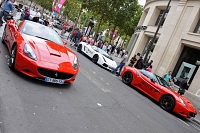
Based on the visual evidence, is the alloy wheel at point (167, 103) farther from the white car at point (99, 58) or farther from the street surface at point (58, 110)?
the white car at point (99, 58)

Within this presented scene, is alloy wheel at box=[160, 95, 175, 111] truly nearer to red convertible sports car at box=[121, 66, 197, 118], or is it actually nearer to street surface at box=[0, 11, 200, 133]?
red convertible sports car at box=[121, 66, 197, 118]

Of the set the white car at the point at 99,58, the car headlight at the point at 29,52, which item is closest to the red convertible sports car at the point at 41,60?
the car headlight at the point at 29,52

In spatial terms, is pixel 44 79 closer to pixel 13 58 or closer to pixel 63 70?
pixel 63 70

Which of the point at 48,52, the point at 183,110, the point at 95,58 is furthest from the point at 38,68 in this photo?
the point at 95,58

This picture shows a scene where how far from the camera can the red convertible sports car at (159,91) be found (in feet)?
26.5

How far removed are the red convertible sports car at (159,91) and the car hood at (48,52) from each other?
4611 mm

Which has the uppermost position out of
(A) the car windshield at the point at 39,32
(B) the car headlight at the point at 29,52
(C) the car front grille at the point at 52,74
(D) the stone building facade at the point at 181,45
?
(D) the stone building facade at the point at 181,45

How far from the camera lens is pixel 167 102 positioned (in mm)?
8453

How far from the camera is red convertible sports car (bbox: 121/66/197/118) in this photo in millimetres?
8078

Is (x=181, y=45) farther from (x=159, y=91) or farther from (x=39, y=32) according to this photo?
(x=39, y=32)

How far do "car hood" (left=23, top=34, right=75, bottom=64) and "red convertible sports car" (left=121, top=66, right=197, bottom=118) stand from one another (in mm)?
4611

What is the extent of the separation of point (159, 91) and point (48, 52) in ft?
17.9

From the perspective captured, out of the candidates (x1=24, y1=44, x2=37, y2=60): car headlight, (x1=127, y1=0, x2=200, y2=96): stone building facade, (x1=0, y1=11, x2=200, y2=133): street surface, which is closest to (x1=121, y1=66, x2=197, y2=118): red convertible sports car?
(x1=0, y1=11, x2=200, y2=133): street surface

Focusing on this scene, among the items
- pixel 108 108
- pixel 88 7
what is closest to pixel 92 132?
pixel 108 108
